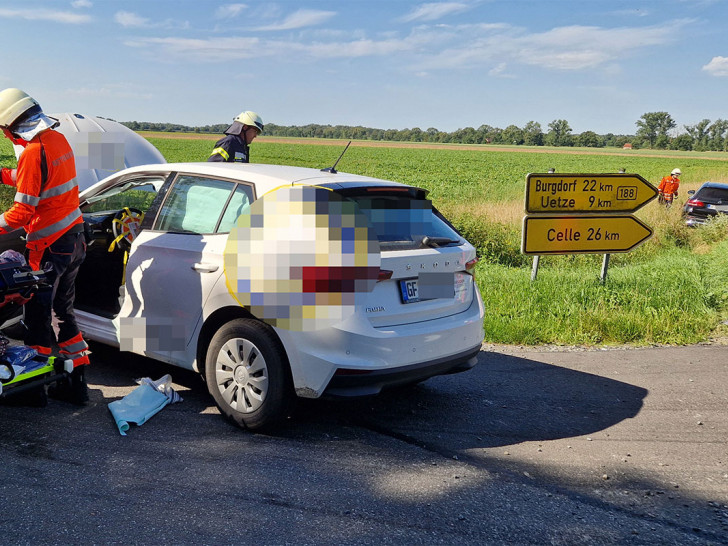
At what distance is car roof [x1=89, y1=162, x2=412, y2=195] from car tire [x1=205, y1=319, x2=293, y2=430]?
3.08 ft

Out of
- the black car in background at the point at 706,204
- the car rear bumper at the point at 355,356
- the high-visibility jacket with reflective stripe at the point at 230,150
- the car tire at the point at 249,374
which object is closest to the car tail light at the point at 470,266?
the car rear bumper at the point at 355,356

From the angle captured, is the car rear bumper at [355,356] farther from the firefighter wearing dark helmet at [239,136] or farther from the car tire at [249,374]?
the firefighter wearing dark helmet at [239,136]

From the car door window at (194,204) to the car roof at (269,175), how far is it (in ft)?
0.25

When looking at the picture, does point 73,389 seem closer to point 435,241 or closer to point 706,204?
→ point 435,241

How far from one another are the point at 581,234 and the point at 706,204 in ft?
36.4

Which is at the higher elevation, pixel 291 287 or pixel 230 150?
pixel 230 150

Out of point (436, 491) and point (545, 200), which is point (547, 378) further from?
point (545, 200)

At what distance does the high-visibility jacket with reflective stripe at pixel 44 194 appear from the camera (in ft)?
15.4

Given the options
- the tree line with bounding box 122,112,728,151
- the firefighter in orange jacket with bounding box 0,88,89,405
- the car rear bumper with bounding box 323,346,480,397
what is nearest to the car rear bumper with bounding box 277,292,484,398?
the car rear bumper with bounding box 323,346,480,397

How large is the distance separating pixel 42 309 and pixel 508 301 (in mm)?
5602

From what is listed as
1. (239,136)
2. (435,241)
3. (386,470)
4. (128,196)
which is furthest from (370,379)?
(239,136)

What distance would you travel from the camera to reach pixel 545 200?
374 inches

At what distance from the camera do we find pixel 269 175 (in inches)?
188

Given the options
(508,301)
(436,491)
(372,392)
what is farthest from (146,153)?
(436,491)
